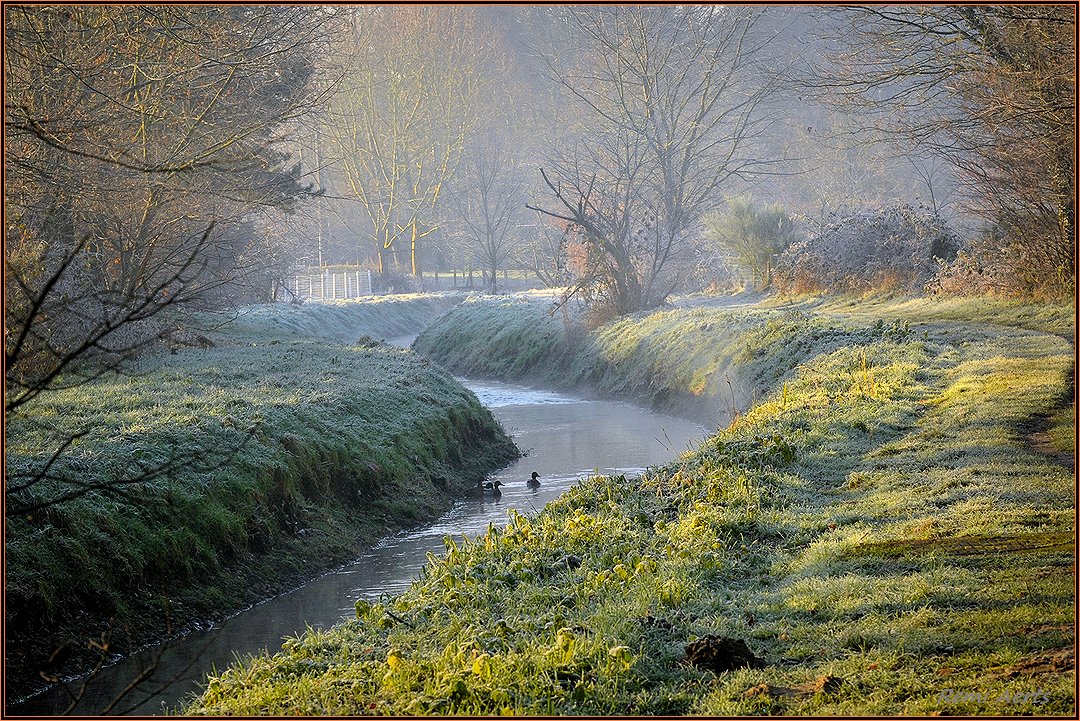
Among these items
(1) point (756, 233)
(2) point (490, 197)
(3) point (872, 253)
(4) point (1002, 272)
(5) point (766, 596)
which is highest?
(2) point (490, 197)

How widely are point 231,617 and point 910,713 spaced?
6.74m

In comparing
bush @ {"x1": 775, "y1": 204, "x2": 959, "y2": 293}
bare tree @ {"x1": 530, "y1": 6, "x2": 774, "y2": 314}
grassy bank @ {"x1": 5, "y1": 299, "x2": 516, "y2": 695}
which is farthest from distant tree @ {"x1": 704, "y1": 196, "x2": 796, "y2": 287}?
grassy bank @ {"x1": 5, "y1": 299, "x2": 516, "y2": 695}

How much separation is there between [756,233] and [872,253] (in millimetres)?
7085

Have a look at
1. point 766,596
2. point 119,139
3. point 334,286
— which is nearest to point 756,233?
point 334,286

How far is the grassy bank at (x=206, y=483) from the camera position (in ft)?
27.7

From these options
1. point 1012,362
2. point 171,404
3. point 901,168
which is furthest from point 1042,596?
point 901,168

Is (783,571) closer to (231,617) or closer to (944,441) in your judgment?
(944,441)

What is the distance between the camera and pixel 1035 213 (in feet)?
64.8

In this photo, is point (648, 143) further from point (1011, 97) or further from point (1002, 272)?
point (1011, 97)

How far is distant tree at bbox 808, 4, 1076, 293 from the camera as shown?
14.9 m

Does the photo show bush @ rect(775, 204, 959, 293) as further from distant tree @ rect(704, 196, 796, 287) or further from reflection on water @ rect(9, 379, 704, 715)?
reflection on water @ rect(9, 379, 704, 715)

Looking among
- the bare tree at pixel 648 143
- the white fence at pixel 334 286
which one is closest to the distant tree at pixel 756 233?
the bare tree at pixel 648 143

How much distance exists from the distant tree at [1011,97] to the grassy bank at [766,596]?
→ 520cm

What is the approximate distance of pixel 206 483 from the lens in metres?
10.6
